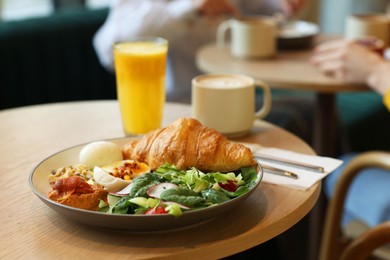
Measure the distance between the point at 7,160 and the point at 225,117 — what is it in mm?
400

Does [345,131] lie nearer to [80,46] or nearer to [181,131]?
[80,46]

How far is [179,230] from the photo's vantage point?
2.79 feet

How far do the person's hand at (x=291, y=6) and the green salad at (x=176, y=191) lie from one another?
1.88 m

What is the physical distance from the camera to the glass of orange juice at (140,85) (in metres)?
1.25

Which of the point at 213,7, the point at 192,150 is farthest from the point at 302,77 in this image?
the point at 192,150

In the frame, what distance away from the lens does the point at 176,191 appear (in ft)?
2.75

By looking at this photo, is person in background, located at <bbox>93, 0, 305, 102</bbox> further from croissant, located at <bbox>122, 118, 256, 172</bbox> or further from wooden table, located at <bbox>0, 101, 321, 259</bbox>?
croissant, located at <bbox>122, 118, 256, 172</bbox>

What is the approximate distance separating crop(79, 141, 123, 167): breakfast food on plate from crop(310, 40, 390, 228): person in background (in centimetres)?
82

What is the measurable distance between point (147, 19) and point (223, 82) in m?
1.11

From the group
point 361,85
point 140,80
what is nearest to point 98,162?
point 140,80

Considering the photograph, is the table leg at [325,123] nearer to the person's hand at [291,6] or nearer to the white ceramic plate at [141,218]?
the person's hand at [291,6]

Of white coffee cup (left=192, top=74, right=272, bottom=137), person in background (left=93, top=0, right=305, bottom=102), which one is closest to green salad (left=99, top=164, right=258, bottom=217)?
white coffee cup (left=192, top=74, right=272, bottom=137)

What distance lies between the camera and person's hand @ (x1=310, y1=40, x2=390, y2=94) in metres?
1.73

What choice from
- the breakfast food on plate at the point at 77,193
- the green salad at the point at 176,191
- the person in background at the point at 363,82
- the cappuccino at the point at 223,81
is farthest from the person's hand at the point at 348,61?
the breakfast food on plate at the point at 77,193
